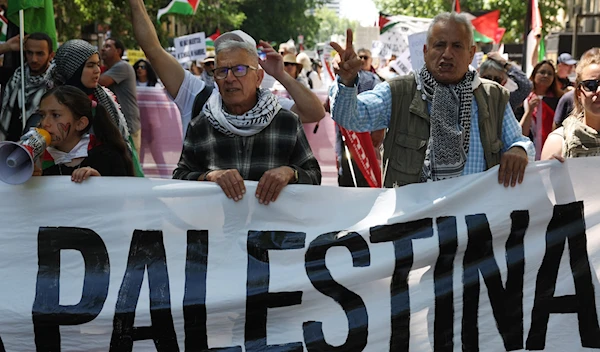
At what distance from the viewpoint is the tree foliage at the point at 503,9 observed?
42.5m

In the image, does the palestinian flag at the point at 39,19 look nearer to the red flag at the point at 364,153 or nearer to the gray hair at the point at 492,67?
the red flag at the point at 364,153

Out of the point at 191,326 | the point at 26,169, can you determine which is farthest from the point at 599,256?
the point at 26,169

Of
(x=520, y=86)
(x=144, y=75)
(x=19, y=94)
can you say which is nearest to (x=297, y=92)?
(x=19, y=94)

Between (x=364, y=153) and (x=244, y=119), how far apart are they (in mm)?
2959

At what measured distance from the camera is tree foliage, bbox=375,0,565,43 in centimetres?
4248

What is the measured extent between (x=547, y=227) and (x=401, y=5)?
55239 mm

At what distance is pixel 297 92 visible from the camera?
4.37 meters

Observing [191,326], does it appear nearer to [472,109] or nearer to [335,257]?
[335,257]

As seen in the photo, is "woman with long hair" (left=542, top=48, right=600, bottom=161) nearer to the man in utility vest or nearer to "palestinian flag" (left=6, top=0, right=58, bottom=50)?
the man in utility vest

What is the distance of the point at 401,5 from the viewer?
190 feet

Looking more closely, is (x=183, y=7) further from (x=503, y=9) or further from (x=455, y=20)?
(x=503, y=9)

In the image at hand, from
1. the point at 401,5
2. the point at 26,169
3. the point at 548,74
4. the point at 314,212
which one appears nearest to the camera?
the point at 26,169

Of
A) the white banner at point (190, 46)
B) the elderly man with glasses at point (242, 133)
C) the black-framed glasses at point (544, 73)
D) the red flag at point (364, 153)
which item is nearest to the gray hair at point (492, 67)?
the black-framed glasses at point (544, 73)

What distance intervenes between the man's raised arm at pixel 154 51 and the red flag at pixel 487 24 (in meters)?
13.8
